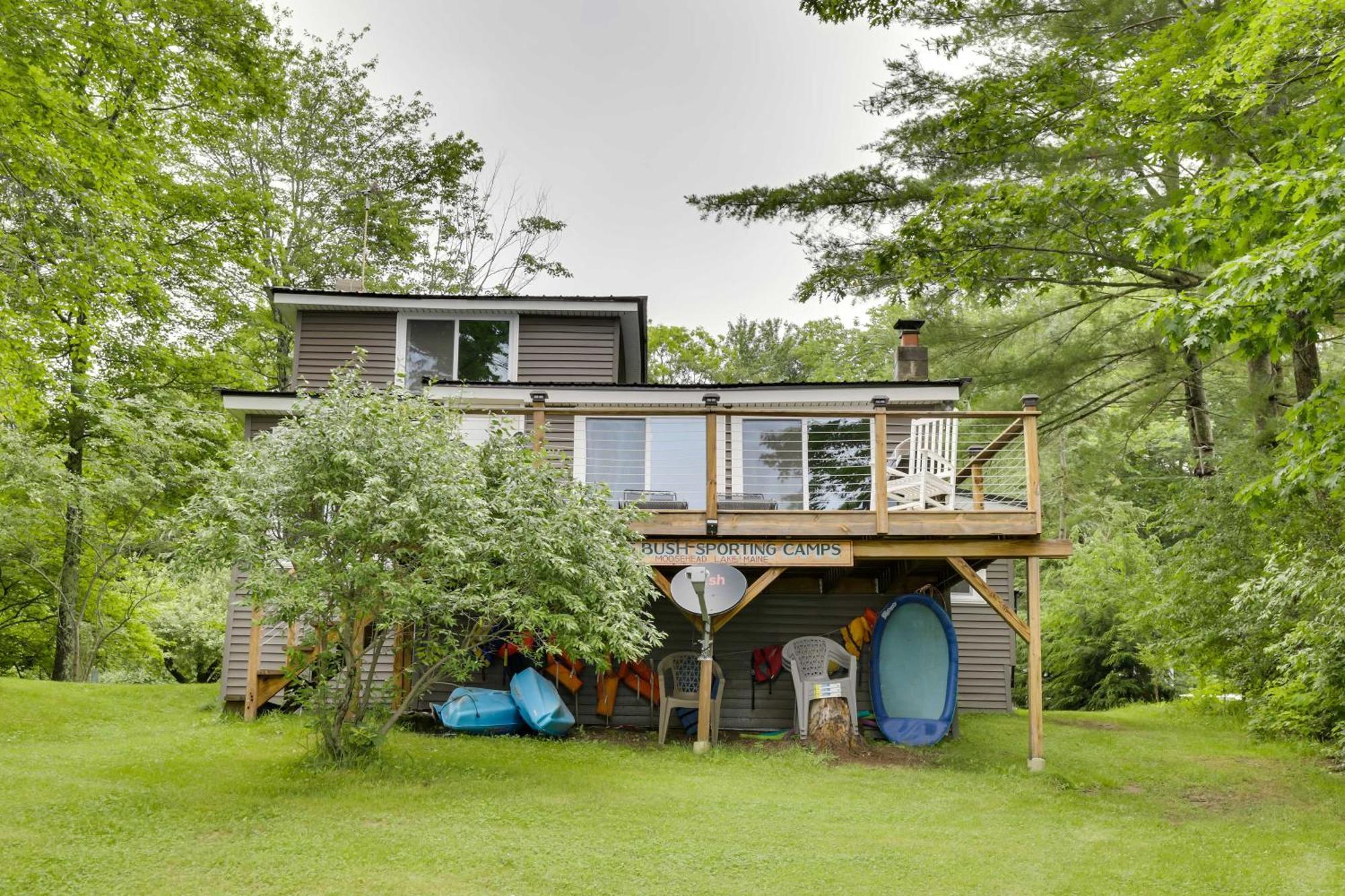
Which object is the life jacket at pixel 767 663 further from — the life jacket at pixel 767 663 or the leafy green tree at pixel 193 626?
the leafy green tree at pixel 193 626

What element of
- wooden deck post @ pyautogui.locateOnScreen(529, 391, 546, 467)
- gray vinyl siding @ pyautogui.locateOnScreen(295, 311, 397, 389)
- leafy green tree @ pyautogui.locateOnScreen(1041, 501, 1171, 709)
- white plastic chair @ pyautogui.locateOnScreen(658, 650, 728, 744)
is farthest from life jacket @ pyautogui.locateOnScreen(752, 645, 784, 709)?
leafy green tree @ pyautogui.locateOnScreen(1041, 501, 1171, 709)

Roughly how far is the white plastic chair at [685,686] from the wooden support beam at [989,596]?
292cm

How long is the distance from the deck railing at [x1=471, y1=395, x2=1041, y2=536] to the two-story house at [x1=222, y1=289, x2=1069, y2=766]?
0.08 feet

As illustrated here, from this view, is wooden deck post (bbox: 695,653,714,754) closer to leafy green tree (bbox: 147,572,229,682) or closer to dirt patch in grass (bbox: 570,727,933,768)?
dirt patch in grass (bbox: 570,727,933,768)

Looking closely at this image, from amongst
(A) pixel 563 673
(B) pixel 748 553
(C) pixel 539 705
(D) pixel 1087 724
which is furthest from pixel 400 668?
(D) pixel 1087 724

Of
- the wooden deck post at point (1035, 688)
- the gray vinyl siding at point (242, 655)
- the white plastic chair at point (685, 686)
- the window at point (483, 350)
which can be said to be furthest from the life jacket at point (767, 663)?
the window at point (483, 350)

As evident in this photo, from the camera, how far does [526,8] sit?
24703 millimetres

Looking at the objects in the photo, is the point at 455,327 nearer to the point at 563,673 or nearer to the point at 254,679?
the point at 563,673

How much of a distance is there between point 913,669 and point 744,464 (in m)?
3.43

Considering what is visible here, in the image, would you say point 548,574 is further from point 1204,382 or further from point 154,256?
point 1204,382

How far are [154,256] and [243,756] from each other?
5.85 metres

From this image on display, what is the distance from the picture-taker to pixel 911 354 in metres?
15.6

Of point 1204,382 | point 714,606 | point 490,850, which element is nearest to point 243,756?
point 490,850

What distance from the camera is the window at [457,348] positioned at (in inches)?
617
